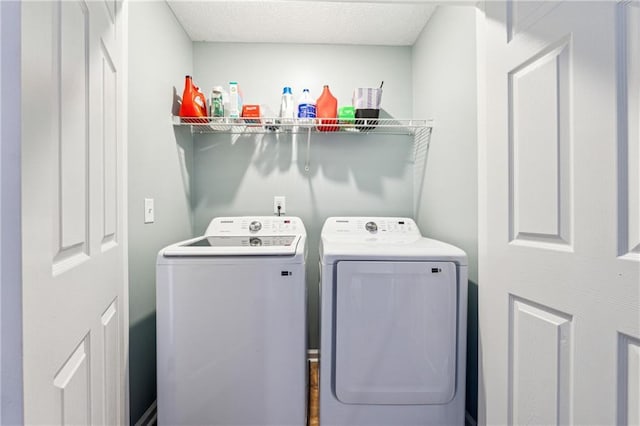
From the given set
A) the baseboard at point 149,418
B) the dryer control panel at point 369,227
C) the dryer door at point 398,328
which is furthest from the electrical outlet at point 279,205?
the baseboard at point 149,418

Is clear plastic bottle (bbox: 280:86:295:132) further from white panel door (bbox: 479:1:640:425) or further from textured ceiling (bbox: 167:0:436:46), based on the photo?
white panel door (bbox: 479:1:640:425)

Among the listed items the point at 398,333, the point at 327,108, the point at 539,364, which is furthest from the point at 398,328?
the point at 327,108

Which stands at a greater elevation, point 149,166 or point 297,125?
point 297,125

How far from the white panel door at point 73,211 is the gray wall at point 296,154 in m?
1.12

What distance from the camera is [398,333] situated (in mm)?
1294

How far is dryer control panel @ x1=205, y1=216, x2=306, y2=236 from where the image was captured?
1.97m

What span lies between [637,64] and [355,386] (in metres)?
1.44

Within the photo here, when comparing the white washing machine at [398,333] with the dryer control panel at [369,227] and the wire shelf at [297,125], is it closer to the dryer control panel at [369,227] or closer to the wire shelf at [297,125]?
the dryer control panel at [369,227]

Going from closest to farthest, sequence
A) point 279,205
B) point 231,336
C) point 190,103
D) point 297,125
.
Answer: point 231,336
point 190,103
point 297,125
point 279,205

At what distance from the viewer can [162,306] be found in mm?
1278

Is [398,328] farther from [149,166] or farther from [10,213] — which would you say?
[149,166]

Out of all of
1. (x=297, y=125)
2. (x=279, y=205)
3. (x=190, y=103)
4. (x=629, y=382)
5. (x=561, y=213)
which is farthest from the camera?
(x=279, y=205)

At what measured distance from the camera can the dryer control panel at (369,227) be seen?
Answer: 1.93 meters

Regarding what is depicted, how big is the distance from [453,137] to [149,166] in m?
1.74
